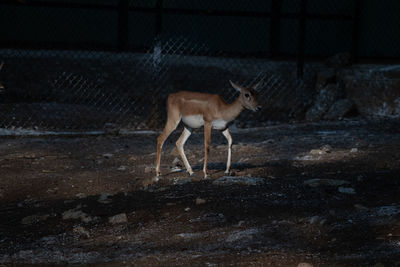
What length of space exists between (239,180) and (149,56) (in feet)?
21.2

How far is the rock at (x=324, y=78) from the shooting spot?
11.5 m

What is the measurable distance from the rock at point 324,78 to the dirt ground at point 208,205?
9.50 ft

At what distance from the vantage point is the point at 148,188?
6227 millimetres

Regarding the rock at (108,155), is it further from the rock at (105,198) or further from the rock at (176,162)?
the rock at (105,198)

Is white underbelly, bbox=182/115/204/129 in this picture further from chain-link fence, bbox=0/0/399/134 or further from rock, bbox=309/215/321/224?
chain-link fence, bbox=0/0/399/134

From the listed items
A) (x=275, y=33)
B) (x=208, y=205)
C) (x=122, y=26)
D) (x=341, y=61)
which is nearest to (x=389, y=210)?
(x=208, y=205)

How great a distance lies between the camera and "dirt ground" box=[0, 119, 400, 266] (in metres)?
4.23

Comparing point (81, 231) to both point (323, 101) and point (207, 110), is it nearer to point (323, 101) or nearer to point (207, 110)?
point (207, 110)

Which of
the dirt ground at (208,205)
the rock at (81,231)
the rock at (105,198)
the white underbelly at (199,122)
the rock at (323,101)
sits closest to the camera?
the dirt ground at (208,205)

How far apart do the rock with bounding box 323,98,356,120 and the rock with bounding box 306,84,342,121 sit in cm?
12

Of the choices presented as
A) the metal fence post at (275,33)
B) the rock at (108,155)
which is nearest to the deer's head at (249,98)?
the rock at (108,155)

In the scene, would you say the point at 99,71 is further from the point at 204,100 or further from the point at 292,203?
the point at 292,203

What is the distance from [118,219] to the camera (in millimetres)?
5117

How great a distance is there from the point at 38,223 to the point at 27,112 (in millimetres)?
5599
